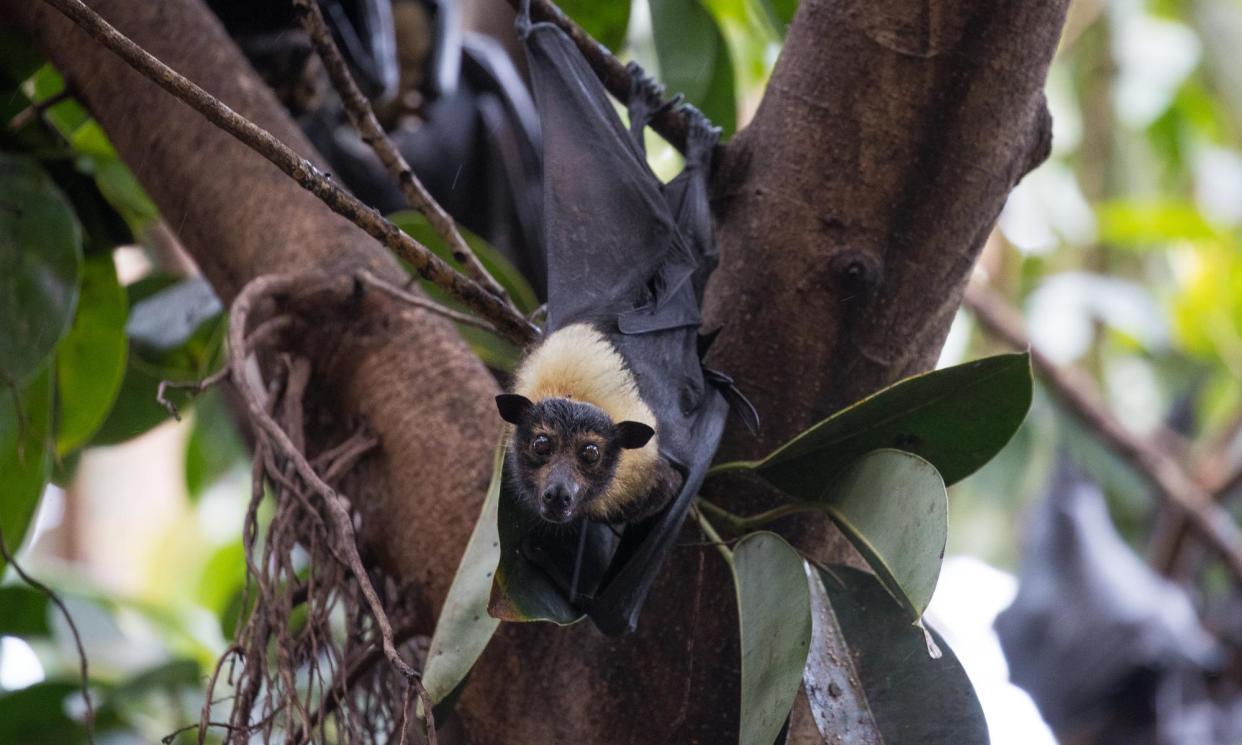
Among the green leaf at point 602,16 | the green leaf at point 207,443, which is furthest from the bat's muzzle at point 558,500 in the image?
the green leaf at point 207,443

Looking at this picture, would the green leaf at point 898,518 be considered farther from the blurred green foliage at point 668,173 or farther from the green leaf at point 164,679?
the green leaf at point 164,679

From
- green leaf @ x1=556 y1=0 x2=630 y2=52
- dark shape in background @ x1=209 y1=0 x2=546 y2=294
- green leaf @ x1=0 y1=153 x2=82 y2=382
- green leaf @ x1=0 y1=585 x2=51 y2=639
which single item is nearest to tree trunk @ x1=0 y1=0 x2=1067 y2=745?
green leaf @ x1=0 y1=153 x2=82 y2=382

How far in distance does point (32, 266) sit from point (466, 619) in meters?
1.35

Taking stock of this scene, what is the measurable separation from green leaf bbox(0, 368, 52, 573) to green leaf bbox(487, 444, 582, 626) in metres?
1.44

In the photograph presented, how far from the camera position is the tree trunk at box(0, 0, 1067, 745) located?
188 centimetres

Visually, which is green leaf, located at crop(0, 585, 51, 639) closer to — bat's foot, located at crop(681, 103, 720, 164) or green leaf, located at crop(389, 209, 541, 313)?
green leaf, located at crop(389, 209, 541, 313)

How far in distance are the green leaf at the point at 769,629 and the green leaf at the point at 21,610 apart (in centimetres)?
236

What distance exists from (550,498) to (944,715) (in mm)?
718

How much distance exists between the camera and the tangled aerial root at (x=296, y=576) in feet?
5.90

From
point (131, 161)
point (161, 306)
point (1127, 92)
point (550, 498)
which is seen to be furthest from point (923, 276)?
point (1127, 92)

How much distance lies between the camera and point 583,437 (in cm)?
212

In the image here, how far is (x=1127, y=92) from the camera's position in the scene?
700cm

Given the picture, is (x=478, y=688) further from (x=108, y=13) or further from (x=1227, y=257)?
(x=1227, y=257)

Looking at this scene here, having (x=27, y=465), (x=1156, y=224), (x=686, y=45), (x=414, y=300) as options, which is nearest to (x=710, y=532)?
(x=414, y=300)
